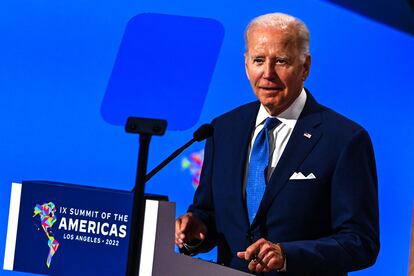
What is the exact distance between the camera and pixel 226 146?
2.59 m

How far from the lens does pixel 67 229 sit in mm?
1963

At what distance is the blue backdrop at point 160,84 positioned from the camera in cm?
379

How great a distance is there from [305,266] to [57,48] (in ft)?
7.60

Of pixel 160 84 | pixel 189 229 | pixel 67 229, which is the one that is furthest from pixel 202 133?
pixel 160 84

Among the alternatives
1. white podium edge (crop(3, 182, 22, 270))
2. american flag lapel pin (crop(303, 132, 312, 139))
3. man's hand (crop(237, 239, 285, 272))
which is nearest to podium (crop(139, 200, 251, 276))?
man's hand (crop(237, 239, 285, 272))

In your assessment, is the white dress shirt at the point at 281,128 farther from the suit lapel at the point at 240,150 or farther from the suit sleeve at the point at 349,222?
the suit sleeve at the point at 349,222

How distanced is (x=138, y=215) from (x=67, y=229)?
0.20 meters

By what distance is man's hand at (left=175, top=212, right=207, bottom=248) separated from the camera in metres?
2.31

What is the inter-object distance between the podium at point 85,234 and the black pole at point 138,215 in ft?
0.08

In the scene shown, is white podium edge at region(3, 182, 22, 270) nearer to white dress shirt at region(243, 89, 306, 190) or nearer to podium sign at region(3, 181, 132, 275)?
podium sign at region(3, 181, 132, 275)

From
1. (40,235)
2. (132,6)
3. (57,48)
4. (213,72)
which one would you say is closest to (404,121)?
(213,72)

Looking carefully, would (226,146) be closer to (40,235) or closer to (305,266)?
(305,266)

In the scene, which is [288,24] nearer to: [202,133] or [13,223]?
[202,133]

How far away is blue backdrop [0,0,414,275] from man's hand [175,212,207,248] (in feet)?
5.04
